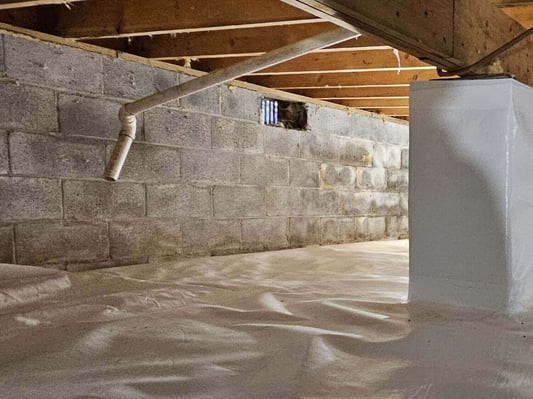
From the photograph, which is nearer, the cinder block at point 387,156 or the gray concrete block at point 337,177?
the gray concrete block at point 337,177

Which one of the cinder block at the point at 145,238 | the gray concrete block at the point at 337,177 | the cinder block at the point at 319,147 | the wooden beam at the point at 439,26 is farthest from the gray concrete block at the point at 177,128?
the wooden beam at the point at 439,26

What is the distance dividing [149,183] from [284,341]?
187cm

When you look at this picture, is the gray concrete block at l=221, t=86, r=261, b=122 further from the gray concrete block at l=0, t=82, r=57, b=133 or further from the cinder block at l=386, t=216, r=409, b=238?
the cinder block at l=386, t=216, r=409, b=238

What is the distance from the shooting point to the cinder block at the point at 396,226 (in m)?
5.20

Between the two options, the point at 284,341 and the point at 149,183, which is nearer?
the point at 284,341

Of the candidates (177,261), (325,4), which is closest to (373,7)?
(325,4)

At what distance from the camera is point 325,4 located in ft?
3.53

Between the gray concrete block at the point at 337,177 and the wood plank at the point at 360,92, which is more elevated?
the wood plank at the point at 360,92

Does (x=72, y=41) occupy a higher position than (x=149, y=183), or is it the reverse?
(x=72, y=41)

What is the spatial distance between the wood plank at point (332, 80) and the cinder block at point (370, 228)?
60.6 inches

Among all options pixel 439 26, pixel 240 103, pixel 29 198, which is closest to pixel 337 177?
pixel 240 103

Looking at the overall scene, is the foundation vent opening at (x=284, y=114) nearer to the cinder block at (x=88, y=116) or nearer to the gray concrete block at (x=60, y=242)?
the cinder block at (x=88, y=116)

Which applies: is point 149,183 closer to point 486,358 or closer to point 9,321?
point 9,321

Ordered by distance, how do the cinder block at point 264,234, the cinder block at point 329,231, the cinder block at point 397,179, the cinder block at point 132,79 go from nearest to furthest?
the cinder block at point 132,79, the cinder block at point 264,234, the cinder block at point 329,231, the cinder block at point 397,179
